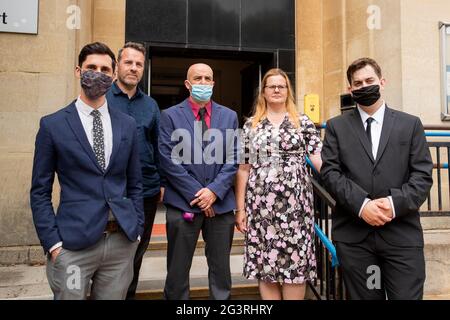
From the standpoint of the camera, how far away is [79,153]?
6.23 ft

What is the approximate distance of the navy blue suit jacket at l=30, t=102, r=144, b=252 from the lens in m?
1.85

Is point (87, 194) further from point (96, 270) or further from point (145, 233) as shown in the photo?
point (145, 233)

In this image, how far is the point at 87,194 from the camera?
75.6 inches

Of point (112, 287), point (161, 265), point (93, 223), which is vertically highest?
point (93, 223)

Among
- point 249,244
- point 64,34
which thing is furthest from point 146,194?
point 64,34

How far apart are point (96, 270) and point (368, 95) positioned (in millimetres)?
1847

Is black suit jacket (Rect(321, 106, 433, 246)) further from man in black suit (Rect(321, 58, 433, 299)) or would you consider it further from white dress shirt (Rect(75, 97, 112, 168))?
white dress shirt (Rect(75, 97, 112, 168))

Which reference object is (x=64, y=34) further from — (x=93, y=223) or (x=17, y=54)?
(x=93, y=223)

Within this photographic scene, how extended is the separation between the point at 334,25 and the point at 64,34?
450cm

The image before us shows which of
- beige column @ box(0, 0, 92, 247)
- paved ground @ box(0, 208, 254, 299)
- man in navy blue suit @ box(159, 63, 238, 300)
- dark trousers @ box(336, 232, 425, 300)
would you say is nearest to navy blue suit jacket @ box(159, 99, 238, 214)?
man in navy blue suit @ box(159, 63, 238, 300)

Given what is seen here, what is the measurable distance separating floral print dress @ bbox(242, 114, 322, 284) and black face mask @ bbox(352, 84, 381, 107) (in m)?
0.56

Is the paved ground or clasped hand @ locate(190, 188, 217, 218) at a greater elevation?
clasped hand @ locate(190, 188, 217, 218)

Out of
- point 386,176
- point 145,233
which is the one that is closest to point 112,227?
point 145,233

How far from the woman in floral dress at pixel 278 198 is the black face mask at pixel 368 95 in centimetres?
56
